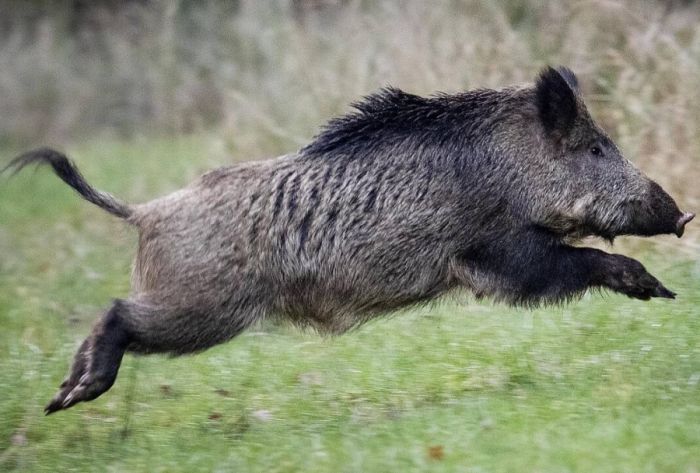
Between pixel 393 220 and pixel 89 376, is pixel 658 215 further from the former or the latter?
pixel 89 376

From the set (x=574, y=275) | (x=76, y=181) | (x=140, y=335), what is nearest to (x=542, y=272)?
(x=574, y=275)

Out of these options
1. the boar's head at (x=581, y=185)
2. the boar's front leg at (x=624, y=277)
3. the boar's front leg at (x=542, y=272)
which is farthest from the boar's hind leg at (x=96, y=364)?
the boar's front leg at (x=624, y=277)

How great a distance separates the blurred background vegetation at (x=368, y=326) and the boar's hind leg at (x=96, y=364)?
1.00 ft

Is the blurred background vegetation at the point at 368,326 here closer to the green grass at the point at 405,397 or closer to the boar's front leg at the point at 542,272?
the green grass at the point at 405,397

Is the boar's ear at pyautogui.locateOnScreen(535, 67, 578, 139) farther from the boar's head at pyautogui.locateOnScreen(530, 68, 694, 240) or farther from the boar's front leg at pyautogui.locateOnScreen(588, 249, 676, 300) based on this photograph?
the boar's front leg at pyautogui.locateOnScreen(588, 249, 676, 300)

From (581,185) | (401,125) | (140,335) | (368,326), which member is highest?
(401,125)

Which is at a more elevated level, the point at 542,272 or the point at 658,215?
the point at 658,215

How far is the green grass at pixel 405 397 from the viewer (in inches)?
168

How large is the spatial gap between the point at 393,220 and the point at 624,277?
106 cm

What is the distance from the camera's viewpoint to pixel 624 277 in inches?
203

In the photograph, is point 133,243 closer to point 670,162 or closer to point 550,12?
point 670,162

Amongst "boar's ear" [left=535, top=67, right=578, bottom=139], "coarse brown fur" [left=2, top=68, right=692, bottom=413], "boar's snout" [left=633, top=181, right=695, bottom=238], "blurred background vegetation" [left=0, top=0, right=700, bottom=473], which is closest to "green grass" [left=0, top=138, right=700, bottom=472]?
"blurred background vegetation" [left=0, top=0, right=700, bottom=473]

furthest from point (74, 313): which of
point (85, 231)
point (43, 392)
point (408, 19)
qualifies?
point (408, 19)

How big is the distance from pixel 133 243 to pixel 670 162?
3948mm
